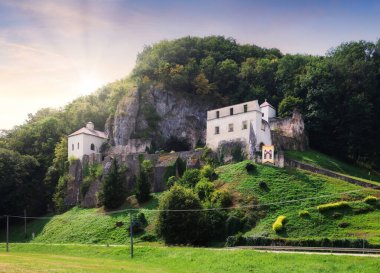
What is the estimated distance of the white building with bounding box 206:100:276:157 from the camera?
64062 mm

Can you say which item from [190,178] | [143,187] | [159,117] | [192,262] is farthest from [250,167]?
[159,117]

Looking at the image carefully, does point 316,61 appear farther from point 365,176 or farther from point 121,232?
point 121,232

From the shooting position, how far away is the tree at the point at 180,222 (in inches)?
1842

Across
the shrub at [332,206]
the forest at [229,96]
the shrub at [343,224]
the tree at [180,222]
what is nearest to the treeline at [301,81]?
the forest at [229,96]

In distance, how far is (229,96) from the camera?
85438mm

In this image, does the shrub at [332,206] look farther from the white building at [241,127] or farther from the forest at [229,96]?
the forest at [229,96]

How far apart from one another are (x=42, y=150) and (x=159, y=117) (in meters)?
19.8

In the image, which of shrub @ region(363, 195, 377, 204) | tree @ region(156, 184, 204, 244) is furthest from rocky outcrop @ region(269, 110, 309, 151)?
tree @ region(156, 184, 204, 244)

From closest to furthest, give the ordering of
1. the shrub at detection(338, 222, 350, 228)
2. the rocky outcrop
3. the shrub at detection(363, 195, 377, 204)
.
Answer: the shrub at detection(338, 222, 350, 228)
the shrub at detection(363, 195, 377, 204)
the rocky outcrop

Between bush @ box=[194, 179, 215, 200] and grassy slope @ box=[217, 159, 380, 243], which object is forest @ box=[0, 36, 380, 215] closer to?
grassy slope @ box=[217, 159, 380, 243]

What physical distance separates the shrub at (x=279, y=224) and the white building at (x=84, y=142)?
36327 millimetres

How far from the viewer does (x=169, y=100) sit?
8169 cm

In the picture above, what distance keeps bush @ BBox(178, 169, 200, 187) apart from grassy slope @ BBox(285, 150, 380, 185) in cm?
1164

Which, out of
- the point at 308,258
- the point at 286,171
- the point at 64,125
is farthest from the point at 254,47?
the point at 308,258
